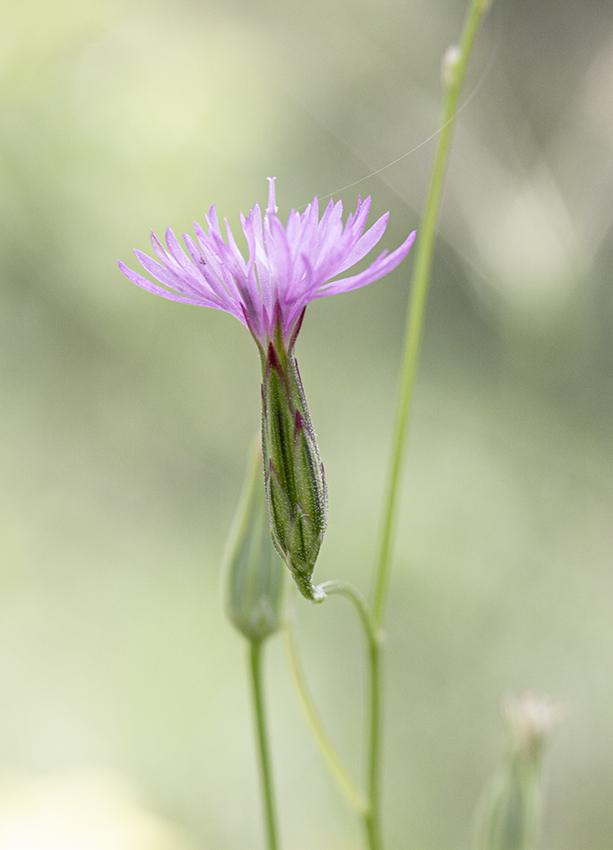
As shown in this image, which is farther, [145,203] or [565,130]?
[145,203]

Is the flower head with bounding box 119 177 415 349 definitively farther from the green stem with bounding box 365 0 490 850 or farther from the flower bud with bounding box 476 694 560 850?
the flower bud with bounding box 476 694 560 850

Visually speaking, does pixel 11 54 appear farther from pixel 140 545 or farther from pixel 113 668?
pixel 113 668

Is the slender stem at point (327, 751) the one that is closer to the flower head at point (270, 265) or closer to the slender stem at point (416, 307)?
the slender stem at point (416, 307)

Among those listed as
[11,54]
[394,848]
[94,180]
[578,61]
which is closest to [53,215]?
[94,180]

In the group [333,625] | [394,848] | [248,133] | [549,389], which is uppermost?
[248,133]

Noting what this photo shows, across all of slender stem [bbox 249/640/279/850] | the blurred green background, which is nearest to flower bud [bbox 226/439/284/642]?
slender stem [bbox 249/640/279/850]

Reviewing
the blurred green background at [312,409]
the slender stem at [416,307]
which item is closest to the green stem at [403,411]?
the slender stem at [416,307]

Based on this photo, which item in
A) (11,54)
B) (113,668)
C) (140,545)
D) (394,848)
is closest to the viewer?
(394,848)
